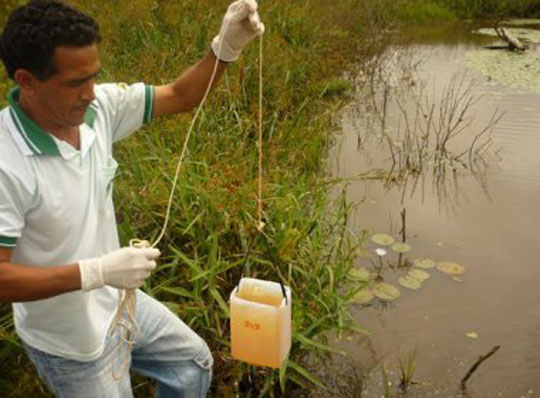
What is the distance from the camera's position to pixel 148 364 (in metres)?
1.75

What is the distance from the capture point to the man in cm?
127

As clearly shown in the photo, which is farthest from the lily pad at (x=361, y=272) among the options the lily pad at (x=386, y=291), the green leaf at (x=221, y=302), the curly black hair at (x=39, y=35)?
the curly black hair at (x=39, y=35)

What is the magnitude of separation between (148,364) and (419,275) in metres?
1.94

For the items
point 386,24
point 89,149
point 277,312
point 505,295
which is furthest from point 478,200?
point 386,24

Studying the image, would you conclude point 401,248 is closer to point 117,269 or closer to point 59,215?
point 117,269

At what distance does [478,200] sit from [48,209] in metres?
3.48

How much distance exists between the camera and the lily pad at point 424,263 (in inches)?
130

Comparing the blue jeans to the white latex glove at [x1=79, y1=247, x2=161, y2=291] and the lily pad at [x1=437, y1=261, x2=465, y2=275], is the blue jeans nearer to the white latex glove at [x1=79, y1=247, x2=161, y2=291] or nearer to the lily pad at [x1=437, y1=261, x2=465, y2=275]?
the white latex glove at [x1=79, y1=247, x2=161, y2=291]

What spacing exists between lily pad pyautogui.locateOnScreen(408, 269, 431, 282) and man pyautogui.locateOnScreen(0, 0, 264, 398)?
1889 mm

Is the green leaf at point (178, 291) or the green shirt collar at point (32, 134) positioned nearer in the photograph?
the green shirt collar at point (32, 134)

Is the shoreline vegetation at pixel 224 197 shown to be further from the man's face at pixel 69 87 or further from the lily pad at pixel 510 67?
the lily pad at pixel 510 67

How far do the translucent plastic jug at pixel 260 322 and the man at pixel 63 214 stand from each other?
0.19 metres

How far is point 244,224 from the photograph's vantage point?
8.14ft

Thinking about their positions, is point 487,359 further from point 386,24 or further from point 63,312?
point 386,24
